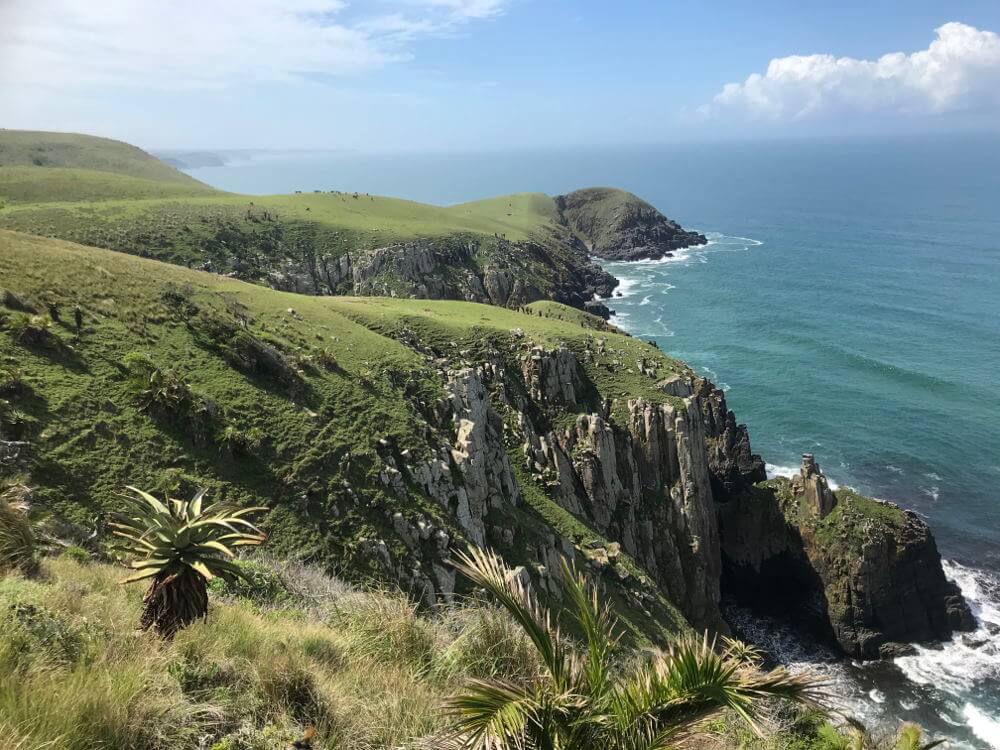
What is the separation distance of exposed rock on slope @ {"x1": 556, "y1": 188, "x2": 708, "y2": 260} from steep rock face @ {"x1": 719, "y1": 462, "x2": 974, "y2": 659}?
11554 cm

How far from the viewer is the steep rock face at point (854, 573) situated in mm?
40688

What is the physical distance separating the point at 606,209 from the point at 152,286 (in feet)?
508

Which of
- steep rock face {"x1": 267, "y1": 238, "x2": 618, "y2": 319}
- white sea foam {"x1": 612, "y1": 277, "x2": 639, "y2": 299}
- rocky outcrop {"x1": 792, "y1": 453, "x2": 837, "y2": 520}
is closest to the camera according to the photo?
rocky outcrop {"x1": 792, "y1": 453, "x2": 837, "y2": 520}

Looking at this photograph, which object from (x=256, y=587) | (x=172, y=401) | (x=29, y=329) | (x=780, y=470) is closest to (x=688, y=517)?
(x=780, y=470)

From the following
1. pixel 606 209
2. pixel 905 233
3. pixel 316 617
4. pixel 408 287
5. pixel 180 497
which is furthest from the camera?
pixel 606 209

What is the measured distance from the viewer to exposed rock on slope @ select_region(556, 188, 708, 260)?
511ft

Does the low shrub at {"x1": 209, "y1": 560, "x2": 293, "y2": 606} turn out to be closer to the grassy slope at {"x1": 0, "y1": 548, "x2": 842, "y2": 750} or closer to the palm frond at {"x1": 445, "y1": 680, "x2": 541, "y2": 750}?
the grassy slope at {"x1": 0, "y1": 548, "x2": 842, "y2": 750}

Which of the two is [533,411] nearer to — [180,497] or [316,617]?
[180,497]

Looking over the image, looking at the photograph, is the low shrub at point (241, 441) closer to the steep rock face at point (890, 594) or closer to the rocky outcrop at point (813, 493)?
the rocky outcrop at point (813, 493)

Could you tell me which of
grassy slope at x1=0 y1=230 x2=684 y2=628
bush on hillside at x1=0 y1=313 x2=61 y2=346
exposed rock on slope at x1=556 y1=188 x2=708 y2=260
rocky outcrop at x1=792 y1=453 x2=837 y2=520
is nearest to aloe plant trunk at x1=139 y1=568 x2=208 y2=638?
grassy slope at x1=0 y1=230 x2=684 y2=628

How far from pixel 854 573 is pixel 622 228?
13349 centimetres

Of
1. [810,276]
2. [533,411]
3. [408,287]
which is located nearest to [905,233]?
[810,276]

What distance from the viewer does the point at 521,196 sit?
184 m

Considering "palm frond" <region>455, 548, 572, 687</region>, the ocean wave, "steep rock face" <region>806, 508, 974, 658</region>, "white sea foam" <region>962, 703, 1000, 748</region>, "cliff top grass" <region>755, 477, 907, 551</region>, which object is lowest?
"white sea foam" <region>962, 703, 1000, 748</region>
